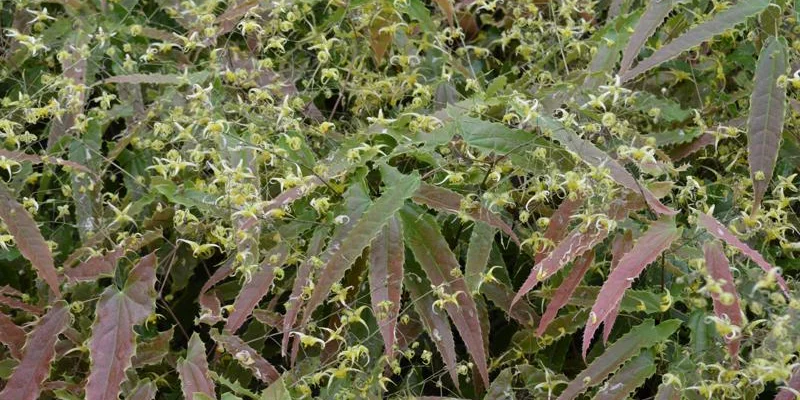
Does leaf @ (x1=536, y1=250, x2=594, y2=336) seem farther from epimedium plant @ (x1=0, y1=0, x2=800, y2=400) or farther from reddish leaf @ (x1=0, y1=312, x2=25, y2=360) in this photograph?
reddish leaf @ (x1=0, y1=312, x2=25, y2=360)

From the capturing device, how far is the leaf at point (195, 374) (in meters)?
1.14

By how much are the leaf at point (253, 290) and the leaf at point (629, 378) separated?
411 millimetres

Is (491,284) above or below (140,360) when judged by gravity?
above

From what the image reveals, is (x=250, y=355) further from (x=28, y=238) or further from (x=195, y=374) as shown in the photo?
(x=28, y=238)

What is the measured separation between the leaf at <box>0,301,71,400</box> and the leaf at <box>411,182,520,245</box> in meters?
0.51

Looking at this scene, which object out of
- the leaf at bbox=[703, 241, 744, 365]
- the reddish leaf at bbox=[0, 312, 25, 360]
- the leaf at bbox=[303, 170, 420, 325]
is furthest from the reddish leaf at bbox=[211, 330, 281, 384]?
the leaf at bbox=[703, 241, 744, 365]

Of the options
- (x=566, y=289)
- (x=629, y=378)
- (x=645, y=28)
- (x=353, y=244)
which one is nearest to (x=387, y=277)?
(x=353, y=244)

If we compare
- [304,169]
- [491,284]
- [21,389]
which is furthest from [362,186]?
[21,389]

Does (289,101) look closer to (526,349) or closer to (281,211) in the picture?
(281,211)

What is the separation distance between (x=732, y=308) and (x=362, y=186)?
18.5 inches

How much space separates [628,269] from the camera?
3.28 feet

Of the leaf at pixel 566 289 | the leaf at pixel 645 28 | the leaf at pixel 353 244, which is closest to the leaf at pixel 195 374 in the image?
the leaf at pixel 353 244

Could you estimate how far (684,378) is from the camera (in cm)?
109

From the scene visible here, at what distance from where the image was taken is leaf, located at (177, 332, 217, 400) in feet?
3.74
